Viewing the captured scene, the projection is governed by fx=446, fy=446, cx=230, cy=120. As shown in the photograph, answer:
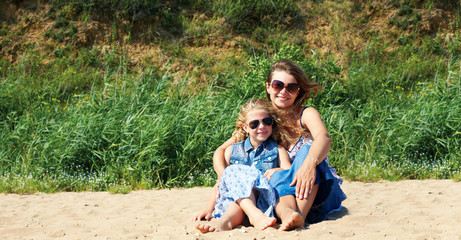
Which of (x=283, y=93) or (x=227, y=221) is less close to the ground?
(x=283, y=93)

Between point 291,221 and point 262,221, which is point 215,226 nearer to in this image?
point 262,221

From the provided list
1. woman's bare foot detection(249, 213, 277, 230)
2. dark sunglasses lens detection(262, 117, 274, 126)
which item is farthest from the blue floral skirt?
dark sunglasses lens detection(262, 117, 274, 126)

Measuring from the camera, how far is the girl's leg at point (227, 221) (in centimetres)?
297

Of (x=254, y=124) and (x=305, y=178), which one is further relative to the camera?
(x=254, y=124)

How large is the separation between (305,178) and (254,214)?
0.43m

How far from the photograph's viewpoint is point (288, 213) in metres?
3.01

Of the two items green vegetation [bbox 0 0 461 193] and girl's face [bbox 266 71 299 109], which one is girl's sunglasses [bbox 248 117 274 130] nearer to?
girl's face [bbox 266 71 299 109]

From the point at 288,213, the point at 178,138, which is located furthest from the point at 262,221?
the point at 178,138

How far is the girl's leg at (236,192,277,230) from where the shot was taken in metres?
2.96

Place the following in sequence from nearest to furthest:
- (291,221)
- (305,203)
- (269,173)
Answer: (291,221), (305,203), (269,173)

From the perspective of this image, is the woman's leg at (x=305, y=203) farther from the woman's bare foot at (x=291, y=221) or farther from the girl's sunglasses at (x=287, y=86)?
the girl's sunglasses at (x=287, y=86)

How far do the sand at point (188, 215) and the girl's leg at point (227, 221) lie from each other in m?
0.05

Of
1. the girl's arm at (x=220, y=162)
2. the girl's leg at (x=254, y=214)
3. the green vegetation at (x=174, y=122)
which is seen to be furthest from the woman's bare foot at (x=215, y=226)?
the green vegetation at (x=174, y=122)

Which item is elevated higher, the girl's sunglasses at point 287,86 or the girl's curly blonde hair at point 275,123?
the girl's sunglasses at point 287,86
